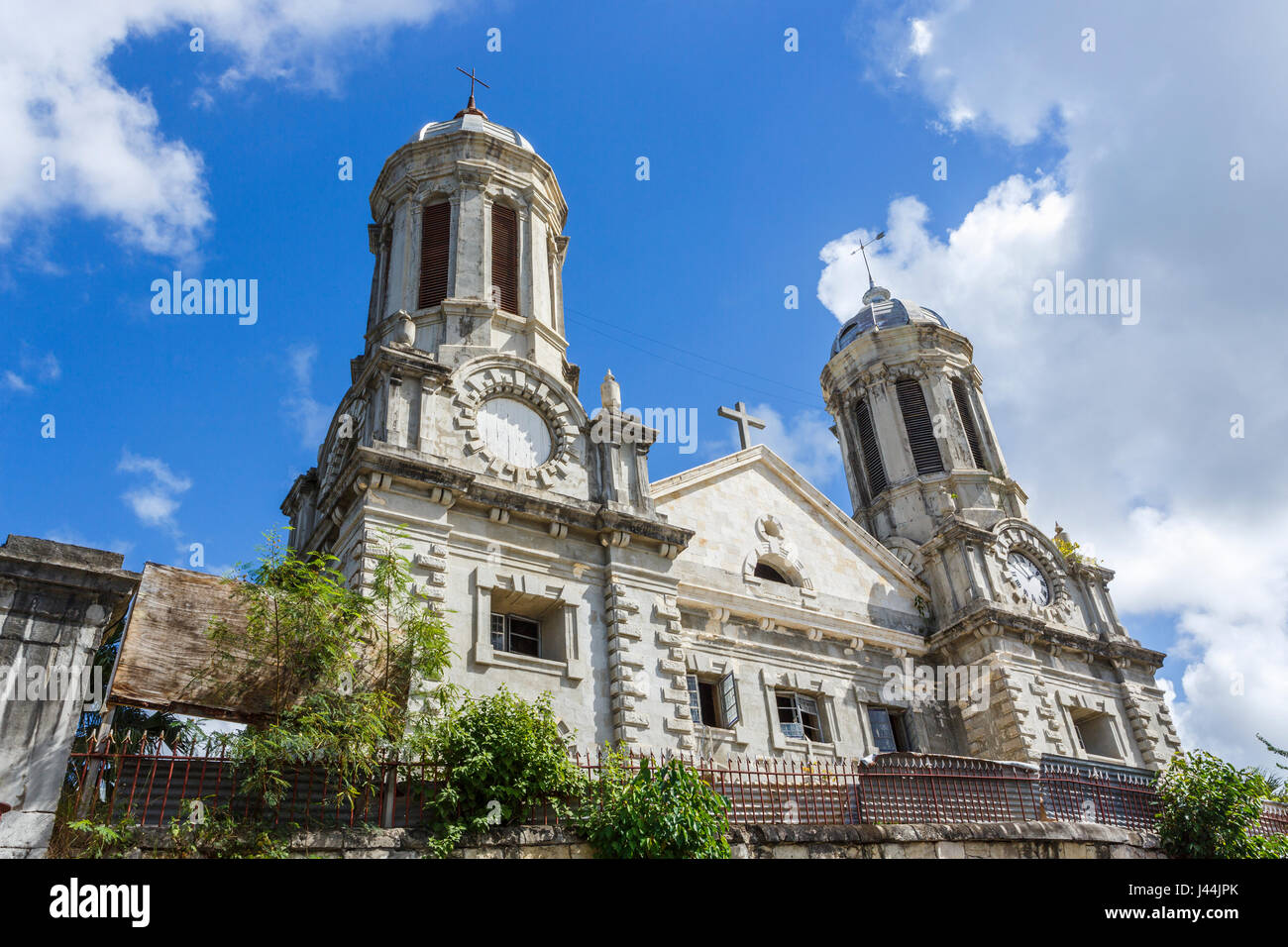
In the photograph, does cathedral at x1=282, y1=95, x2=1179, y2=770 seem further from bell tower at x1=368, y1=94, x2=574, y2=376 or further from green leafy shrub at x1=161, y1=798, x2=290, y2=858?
green leafy shrub at x1=161, y1=798, x2=290, y2=858

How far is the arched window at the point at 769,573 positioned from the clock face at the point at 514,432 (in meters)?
6.02

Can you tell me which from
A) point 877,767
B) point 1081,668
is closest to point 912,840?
point 877,767

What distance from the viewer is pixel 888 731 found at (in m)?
21.8

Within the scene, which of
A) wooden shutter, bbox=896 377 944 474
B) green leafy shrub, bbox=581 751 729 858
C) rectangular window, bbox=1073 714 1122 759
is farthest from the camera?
wooden shutter, bbox=896 377 944 474

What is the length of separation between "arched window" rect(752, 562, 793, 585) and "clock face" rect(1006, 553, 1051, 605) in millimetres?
6728

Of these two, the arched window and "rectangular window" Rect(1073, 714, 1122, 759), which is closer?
the arched window

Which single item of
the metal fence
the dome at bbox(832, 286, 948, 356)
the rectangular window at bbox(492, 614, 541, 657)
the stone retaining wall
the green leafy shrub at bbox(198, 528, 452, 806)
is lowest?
the stone retaining wall

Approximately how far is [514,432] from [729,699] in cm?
684

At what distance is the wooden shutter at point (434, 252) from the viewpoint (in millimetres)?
22672

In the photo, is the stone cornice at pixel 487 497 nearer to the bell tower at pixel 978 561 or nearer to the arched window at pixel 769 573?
the arched window at pixel 769 573

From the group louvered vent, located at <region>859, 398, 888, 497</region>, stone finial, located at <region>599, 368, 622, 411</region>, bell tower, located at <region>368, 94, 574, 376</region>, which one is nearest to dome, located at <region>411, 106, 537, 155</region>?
bell tower, located at <region>368, 94, 574, 376</region>

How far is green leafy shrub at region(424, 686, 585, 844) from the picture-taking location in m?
12.1

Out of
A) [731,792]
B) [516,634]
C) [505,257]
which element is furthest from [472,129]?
[731,792]

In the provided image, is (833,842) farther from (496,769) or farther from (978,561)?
(978,561)
